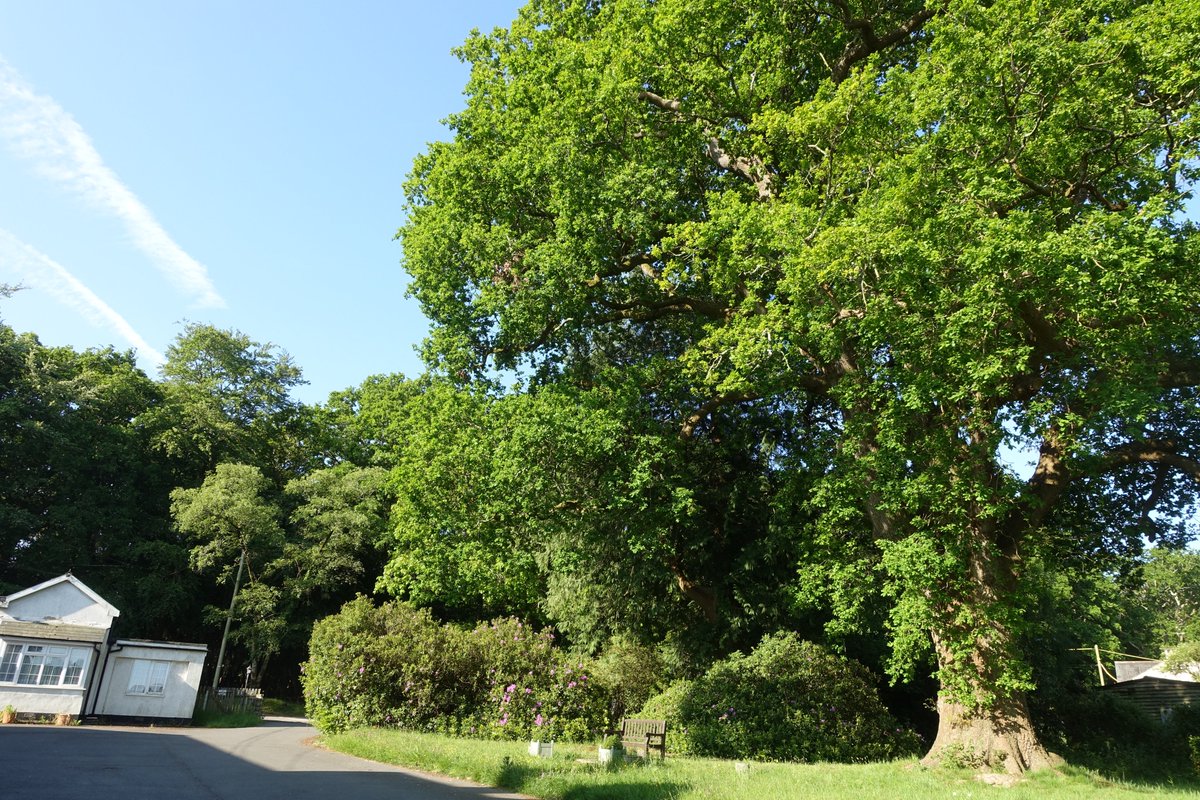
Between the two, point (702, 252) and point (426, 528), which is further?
point (426, 528)

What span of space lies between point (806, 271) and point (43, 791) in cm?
1362

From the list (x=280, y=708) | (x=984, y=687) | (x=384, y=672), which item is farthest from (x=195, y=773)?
(x=280, y=708)

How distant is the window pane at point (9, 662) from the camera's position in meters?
22.9

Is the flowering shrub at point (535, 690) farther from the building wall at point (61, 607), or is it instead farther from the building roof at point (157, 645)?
the building wall at point (61, 607)

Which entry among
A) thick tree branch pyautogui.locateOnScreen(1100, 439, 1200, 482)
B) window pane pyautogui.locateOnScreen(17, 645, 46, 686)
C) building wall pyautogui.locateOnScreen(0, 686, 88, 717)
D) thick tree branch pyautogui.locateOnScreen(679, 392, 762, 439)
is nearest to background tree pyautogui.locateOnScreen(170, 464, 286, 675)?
building wall pyautogui.locateOnScreen(0, 686, 88, 717)

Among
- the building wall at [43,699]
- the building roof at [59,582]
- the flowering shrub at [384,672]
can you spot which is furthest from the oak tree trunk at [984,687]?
the building roof at [59,582]

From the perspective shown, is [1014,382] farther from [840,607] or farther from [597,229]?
[597,229]

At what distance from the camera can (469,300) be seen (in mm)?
18094

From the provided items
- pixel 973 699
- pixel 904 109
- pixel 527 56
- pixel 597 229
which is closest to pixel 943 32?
pixel 904 109

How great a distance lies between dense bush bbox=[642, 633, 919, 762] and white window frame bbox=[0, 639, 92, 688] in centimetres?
1901

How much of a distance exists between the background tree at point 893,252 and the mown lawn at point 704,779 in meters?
1.66

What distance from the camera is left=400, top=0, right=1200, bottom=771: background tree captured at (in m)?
12.0

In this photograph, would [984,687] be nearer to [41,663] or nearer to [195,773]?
[195,773]

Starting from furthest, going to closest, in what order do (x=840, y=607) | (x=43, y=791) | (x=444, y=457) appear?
(x=444, y=457) < (x=840, y=607) < (x=43, y=791)
